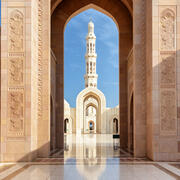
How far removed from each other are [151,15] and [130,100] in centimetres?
442

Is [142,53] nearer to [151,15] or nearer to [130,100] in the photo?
[151,15]

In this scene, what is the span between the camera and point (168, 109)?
7836 mm

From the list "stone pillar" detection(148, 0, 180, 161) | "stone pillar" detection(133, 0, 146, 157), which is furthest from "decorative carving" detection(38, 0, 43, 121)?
"stone pillar" detection(148, 0, 180, 161)

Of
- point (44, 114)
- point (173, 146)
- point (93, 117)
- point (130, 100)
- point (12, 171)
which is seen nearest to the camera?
point (12, 171)

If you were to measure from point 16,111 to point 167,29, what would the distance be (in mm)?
5359

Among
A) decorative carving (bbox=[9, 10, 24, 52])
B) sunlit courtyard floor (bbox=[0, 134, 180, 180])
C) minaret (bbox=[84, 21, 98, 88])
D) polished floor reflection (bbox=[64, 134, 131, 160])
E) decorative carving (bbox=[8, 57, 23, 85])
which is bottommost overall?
polished floor reflection (bbox=[64, 134, 131, 160])

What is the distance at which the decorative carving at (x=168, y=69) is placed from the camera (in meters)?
7.88

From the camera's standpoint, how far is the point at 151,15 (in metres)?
8.14

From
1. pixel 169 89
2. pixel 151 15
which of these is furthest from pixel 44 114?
pixel 151 15

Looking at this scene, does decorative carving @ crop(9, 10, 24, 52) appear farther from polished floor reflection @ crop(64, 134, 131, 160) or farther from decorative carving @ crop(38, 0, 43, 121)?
polished floor reflection @ crop(64, 134, 131, 160)

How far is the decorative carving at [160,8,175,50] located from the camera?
8.03 meters

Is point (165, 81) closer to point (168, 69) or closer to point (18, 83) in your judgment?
point (168, 69)

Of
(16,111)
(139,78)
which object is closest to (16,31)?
(16,111)

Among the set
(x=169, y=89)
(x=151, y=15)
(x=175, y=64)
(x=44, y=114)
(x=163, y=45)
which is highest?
(x=151, y=15)
